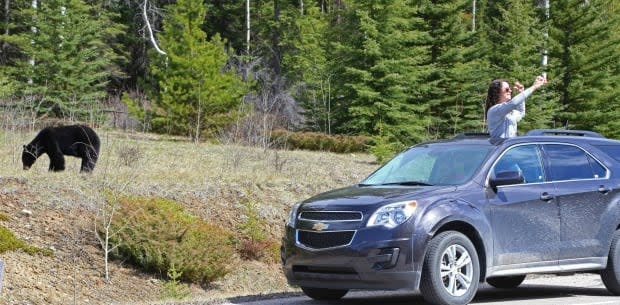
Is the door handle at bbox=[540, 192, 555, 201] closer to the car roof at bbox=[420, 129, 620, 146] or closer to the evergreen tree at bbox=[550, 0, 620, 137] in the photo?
the car roof at bbox=[420, 129, 620, 146]

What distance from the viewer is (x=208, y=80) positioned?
30.3m

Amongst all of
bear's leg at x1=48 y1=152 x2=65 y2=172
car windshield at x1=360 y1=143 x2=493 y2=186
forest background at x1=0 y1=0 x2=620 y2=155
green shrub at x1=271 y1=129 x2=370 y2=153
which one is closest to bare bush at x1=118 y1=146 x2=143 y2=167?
bear's leg at x1=48 y1=152 x2=65 y2=172

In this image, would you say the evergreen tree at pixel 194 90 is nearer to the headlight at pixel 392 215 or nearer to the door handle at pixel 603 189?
the door handle at pixel 603 189

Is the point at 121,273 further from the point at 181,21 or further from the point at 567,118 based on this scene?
the point at 567,118

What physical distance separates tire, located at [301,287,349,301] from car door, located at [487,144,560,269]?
168 cm

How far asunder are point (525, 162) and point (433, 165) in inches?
→ 39.5

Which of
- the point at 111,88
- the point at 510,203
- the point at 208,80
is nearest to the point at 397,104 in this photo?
the point at 208,80

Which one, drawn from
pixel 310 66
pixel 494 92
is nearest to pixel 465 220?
pixel 494 92

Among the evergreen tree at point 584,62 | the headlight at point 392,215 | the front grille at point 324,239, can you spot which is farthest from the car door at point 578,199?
the evergreen tree at point 584,62

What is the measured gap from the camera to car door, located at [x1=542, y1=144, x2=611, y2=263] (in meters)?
10.4

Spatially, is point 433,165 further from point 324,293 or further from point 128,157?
point 128,157

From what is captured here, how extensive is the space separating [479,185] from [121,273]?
5.78 meters

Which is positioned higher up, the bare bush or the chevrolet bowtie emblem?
the bare bush

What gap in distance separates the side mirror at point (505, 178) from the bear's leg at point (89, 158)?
29.5 feet
